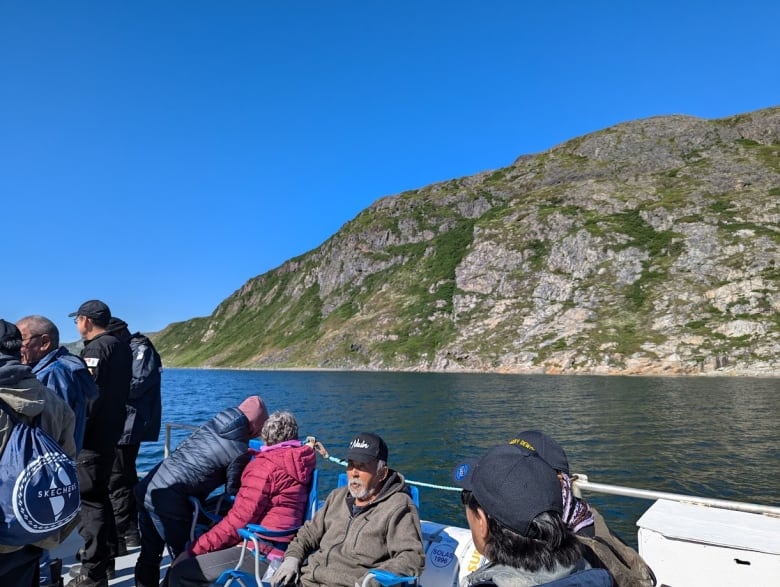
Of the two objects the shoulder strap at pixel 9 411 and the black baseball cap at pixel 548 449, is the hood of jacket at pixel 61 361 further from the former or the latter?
the black baseball cap at pixel 548 449

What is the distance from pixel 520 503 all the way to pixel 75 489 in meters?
2.57

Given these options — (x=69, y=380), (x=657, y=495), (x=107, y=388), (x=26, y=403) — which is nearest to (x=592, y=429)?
(x=657, y=495)

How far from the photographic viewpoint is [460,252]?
13638 centimetres

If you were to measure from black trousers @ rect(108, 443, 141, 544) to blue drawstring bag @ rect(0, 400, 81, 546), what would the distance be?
3635 millimetres

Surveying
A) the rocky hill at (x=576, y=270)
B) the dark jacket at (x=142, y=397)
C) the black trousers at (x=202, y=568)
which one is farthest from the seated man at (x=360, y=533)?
the rocky hill at (x=576, y=270)

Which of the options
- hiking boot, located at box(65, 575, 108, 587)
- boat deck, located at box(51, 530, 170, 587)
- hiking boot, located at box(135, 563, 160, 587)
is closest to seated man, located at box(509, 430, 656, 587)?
hiking boot, located at box(135, 563, 160, 587)

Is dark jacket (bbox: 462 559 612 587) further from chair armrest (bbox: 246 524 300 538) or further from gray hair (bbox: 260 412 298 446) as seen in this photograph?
gray hair (bbox: 260 412 298 446)

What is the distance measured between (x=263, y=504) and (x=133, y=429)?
103 inches

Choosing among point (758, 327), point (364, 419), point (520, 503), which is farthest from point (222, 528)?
point (758, 327)

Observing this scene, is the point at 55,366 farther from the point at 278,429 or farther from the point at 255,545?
the point at 255,545

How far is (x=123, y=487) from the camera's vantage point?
6.40 m

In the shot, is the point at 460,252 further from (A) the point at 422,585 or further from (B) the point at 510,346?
(A) the point at 422,585

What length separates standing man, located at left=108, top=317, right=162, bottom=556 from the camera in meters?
6.36

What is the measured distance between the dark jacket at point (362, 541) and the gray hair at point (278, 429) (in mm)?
801
